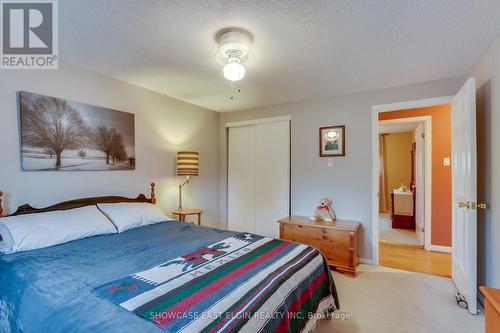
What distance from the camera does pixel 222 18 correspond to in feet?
5.87

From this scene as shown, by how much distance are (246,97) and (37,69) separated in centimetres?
240

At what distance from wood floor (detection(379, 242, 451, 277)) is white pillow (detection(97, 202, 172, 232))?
10.0ft

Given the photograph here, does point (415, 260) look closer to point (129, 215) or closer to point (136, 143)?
point (129, 215)

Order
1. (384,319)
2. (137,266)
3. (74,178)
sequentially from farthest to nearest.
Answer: (74,178), (384,319), (137,266)

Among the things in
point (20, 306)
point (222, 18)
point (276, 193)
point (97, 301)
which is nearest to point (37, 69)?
point (222, 18)

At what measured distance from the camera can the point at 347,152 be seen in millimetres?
3529

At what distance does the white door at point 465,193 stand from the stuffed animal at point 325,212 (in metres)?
1.35

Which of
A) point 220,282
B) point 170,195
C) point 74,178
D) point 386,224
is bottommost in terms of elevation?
point 386,224

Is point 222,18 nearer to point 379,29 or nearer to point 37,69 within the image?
point 379,29

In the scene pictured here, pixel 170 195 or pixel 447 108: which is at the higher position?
pixel 447 108

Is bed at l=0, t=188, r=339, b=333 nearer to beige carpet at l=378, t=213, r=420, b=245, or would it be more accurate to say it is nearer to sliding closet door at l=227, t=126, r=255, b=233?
sliding closet door at l=227, t=126, r=255, b=233

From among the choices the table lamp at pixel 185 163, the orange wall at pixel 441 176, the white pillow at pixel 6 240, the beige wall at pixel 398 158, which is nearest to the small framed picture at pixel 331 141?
the orange wall at pixel 441 176

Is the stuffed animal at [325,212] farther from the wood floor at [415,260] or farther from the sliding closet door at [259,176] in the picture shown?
the wood floor at [415,260]

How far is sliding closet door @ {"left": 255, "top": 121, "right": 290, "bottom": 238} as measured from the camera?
406cm
